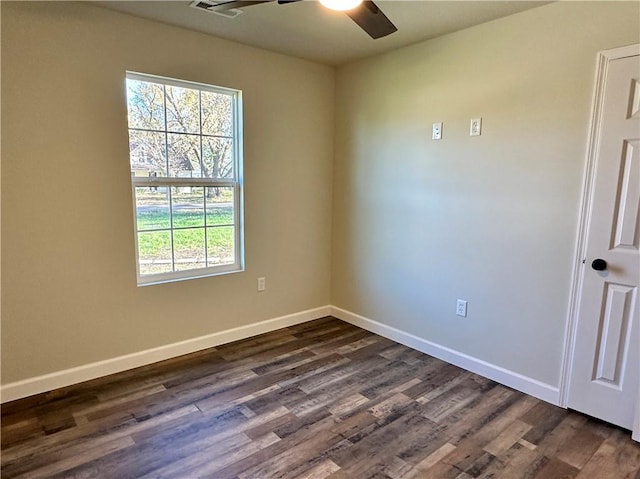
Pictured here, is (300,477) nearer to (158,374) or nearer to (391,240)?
(158,374)

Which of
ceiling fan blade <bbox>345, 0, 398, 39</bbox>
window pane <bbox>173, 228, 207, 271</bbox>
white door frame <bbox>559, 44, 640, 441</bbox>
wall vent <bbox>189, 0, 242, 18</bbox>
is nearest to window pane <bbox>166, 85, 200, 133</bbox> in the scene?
wall vent <bbox>189, 0, 242, 18</bbox>

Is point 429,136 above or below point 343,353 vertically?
above

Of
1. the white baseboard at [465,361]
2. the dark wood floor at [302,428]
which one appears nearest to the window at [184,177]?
the dark wood floor at [302,428]

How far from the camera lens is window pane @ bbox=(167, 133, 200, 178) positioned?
9.41 ft

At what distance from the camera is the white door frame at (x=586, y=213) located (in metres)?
2.08

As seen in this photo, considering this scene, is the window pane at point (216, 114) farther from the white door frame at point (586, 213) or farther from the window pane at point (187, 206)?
the white door frame at point (586, 213)

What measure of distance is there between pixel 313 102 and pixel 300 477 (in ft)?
9.62

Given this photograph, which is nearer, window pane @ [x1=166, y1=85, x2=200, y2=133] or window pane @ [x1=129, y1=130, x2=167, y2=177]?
window pane @ [x1=129, y1=130, x2=167, y2=177]

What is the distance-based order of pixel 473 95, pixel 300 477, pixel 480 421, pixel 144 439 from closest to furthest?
pixel 300 477, pixel 144 439, pixel 480 421, pixel 473 95

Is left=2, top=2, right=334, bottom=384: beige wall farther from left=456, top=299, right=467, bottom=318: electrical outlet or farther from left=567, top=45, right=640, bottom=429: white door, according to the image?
left=567, top=45, right=640, bottom=429: white door

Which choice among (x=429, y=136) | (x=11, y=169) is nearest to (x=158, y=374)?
(x=11, y=169)

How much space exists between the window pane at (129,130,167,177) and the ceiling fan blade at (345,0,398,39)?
1.67m

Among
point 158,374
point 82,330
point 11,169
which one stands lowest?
point 158,374

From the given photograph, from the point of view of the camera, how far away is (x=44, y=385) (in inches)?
97.5
